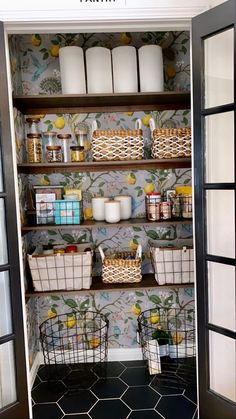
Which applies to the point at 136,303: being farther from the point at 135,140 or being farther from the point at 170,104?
the point at 170,104

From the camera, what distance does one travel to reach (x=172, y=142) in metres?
2.29

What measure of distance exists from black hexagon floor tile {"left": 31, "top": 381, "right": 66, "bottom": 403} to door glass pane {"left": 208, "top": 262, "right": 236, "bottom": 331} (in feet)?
3.77

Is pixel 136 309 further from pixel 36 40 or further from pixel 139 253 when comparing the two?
pixel 36 40

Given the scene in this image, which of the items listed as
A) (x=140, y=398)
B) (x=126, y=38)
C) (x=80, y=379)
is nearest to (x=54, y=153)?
(x=126, y=38)

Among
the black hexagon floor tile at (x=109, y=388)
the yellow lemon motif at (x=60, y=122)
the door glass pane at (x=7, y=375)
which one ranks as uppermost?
the yellow lemon motif at (x=60, y=122)

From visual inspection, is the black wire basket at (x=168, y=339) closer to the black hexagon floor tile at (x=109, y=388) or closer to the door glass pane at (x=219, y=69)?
the black hexagon floor tile at (x=109, y=388)

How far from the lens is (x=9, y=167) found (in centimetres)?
181

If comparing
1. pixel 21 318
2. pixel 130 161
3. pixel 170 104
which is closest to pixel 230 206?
pixel 130 161

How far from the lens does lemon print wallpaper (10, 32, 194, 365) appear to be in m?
2.49

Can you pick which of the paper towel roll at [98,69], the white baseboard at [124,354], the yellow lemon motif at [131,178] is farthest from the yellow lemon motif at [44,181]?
the white baseboard at [124,354]

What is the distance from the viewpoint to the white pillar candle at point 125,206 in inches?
96.0

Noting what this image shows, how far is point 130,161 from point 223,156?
67 centimetres

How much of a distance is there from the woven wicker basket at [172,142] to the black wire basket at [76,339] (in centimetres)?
129

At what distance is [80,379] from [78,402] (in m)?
0.25
